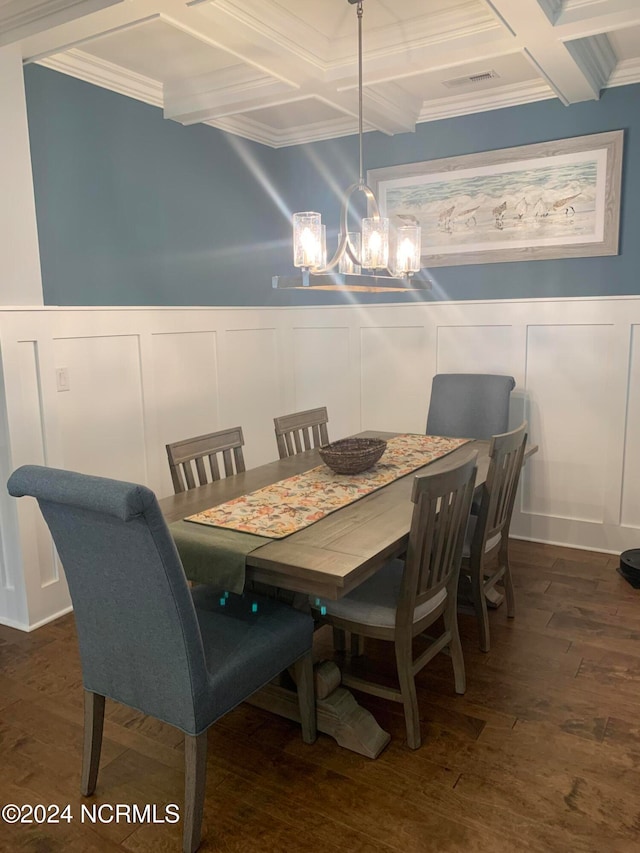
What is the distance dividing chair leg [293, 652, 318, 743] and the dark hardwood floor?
2.0 inches

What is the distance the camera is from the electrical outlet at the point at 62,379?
3072mm

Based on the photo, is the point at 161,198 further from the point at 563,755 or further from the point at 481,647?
the point at 563,755

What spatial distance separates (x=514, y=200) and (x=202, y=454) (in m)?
2.40

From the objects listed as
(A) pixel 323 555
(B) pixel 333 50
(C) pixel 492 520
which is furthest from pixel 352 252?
(A) pixel 323 555

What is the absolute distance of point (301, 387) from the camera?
15.7ft

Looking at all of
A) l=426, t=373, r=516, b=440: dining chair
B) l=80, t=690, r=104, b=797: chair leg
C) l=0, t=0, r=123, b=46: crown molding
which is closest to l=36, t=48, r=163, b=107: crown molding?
l=0, t=0, r=123, b=46: crown molding

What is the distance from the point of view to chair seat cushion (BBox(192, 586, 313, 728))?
5.79 feet

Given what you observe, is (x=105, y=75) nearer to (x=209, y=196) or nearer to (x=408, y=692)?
(x=209, y=196)

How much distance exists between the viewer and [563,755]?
2.09 metres

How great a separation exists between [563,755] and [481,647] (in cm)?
66

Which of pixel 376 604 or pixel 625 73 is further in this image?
pixel 625 73

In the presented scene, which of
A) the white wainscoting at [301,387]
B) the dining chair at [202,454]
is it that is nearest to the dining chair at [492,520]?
the dining chair at [202,454]

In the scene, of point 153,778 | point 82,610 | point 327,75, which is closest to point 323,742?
point 153,778

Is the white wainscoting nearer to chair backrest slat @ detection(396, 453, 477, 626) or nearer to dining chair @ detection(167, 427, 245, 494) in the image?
dining chair @ detection(167, 427, 245, 494)
